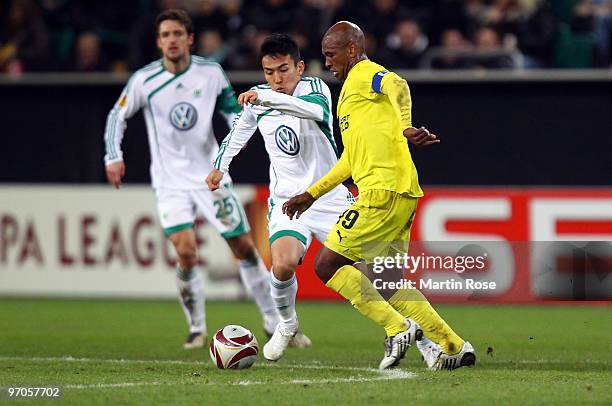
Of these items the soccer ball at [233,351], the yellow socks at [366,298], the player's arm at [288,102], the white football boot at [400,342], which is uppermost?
the player's arm at [288,102]

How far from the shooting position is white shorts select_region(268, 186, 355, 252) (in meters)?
8.57

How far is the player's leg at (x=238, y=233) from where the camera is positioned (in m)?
9.81

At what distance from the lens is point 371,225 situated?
7570 mm

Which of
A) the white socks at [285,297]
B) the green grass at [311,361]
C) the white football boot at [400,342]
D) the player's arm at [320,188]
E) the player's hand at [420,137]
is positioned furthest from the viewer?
the white socks at [285,297]

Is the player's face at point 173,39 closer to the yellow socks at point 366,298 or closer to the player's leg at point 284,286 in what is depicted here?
the player's leg at point 284,286

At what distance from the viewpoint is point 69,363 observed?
8.39 m

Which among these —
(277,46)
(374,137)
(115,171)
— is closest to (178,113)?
(115,171)

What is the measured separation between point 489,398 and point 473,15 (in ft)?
32.8

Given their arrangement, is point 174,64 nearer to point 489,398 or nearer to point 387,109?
point 387,109

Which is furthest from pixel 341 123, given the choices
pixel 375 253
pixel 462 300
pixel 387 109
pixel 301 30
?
pixel 301 30

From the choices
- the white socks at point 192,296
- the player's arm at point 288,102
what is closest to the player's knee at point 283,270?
the player's arm at point 288,102

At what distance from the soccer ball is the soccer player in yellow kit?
763mm

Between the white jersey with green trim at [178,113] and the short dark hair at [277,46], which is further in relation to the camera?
the white jersey with green trim at [178,113]

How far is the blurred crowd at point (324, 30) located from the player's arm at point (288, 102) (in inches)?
252
